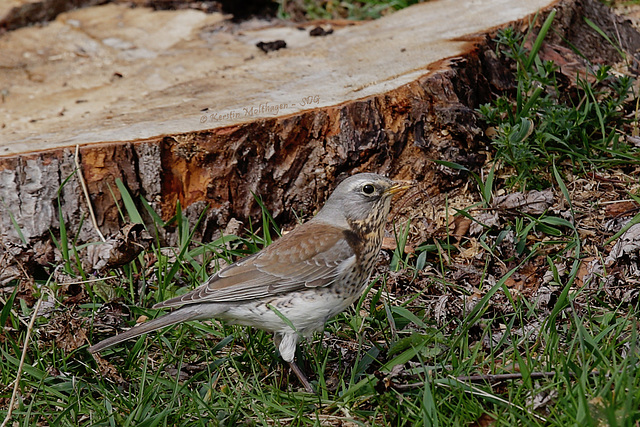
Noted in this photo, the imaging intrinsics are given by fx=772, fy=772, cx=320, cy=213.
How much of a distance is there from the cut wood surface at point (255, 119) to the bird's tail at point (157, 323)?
1.25 m

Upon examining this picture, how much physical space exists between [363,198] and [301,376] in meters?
1.03

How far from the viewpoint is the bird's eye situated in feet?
14.0

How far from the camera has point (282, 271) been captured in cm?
413

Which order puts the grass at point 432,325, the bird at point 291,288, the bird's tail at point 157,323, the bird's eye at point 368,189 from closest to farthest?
the grass at point 432,325 < the bird's tail at point 157,323 < the bird at point 291,288 < the bird's eye at point 368,189

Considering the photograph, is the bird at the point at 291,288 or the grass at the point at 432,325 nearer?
the grass at the point at 432,325

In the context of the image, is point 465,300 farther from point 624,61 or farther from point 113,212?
point 624,61

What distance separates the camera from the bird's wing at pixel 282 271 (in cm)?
404

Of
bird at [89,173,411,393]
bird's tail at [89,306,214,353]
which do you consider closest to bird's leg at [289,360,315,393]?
bird at [89,173,411,393]

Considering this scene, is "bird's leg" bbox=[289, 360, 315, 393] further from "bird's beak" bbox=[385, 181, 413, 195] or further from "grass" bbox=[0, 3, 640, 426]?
"bird's beak" bbox=[385, 181, 413, 195]

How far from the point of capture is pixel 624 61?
21.1 feet

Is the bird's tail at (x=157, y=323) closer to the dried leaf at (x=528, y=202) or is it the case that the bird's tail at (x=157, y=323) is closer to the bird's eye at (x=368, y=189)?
the bird's eye at (x=368, y=189)

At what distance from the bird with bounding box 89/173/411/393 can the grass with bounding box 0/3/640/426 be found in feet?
0.76

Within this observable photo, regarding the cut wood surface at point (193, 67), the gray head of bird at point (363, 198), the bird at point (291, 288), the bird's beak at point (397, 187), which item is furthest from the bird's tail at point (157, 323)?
the cut wood surface at point (193, 67)

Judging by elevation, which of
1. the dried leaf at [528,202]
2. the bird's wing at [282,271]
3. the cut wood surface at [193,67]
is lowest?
the dried leaf at [528,202]
